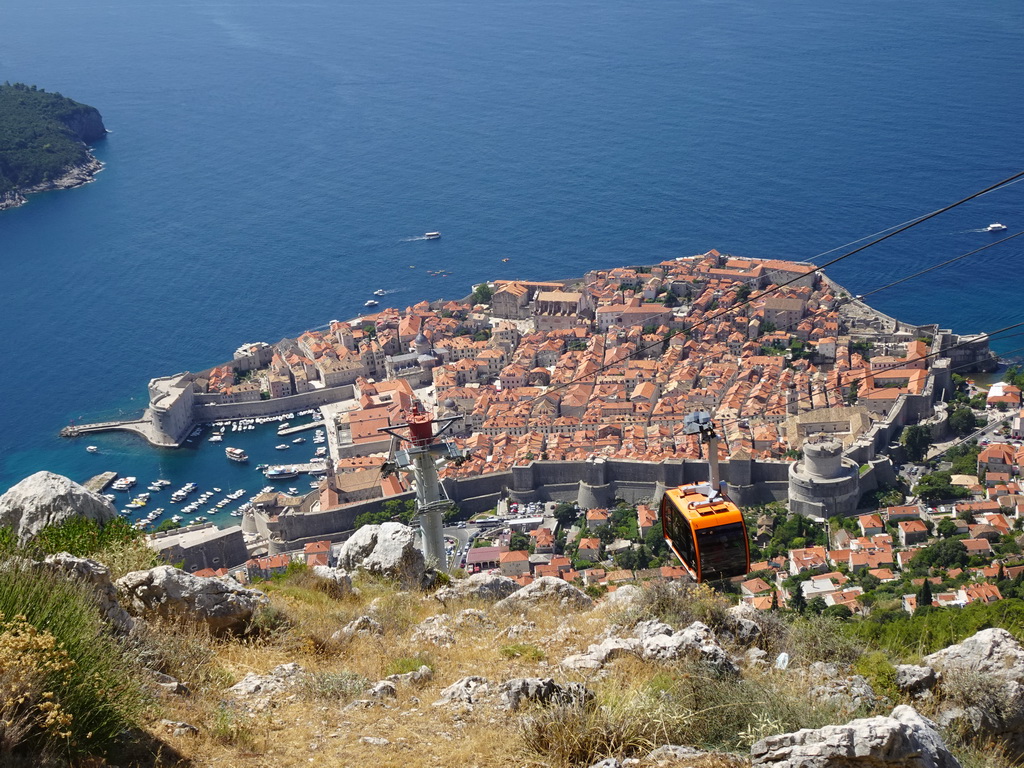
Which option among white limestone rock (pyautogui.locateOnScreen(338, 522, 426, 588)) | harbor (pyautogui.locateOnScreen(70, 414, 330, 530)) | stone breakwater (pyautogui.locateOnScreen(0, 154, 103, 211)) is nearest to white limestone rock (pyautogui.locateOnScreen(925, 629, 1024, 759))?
white limestone rock (pyautogui.locateOnScreen(338, 522, 426, 588))

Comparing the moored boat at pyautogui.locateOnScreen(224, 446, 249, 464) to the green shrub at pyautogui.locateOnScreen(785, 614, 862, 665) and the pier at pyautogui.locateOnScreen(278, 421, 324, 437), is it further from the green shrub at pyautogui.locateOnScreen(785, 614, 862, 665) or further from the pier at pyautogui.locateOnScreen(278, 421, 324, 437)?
the green shrub at pyautogui.locateOnScreen(785, 614, 862, 665)

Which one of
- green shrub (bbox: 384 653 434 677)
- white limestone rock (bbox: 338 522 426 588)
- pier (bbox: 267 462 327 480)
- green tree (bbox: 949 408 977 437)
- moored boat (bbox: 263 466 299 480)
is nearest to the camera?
green shrub (bbox: 384 653 434 677)

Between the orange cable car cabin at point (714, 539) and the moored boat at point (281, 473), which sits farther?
the moored boat at point (281, 473)

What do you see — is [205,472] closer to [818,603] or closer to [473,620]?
[818,603]

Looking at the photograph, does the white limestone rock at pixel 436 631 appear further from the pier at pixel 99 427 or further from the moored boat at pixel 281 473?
the pier at pixel 99 427

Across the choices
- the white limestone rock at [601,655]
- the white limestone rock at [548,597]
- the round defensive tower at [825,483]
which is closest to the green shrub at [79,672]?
the white limestone rock at [601,655]

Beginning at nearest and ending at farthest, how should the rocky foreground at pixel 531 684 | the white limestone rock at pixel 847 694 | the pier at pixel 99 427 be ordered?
the rocky foreground at pixel 531 684 < the white limestone rock at pixel 847 694 < the pier at pixel 99 427

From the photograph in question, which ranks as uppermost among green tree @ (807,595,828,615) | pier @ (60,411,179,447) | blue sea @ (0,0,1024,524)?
blue sea @ (0,0,1024,524)
